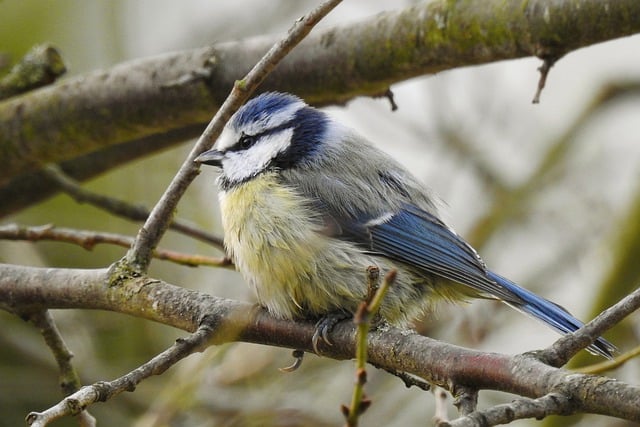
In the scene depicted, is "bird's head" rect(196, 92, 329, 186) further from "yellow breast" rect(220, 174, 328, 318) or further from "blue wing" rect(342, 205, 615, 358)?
"blue wing" rect(342, 205, 615, 358)

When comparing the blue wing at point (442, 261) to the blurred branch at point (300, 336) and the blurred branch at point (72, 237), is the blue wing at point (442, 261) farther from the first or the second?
the blurred branch at point (72, 237)

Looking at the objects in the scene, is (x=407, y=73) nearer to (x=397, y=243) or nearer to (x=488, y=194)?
(x=397, y=243)

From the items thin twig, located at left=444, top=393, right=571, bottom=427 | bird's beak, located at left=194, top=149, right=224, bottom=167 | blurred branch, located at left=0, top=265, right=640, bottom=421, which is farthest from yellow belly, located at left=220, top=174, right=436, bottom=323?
thin twig, located at left=444, top=393, right=571, bottom=427

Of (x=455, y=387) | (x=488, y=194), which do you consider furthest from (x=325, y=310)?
(x=488, y=194)

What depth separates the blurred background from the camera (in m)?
3.44

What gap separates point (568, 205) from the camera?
4.19 metres

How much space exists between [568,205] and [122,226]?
2.26 meters

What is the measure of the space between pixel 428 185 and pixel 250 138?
2.22 ft

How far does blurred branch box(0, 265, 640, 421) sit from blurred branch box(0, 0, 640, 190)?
0.84 meters

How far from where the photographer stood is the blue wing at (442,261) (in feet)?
8.29

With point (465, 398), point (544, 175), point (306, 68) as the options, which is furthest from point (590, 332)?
point (544, 175)

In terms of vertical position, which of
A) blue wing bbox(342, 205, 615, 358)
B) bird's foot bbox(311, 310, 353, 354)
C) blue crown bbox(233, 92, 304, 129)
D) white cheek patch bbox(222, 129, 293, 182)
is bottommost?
bird's foot bbox(311, 310, 353, 354)

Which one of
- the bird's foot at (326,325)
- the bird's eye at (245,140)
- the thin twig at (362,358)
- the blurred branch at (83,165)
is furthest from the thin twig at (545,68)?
the blurred branch at (83,165)

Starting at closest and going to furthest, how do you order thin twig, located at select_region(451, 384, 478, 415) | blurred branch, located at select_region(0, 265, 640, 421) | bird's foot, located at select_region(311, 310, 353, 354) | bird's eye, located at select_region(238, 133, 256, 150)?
blurred branch, located at select_region(0, 265, 640, 421) → thin twig, located at select_region(451, 384, 478, 415) → bird's foot, located at select_region(311, 310, 353, 354) → bird's eye, located at select_region(238, 133, 256, 150)
